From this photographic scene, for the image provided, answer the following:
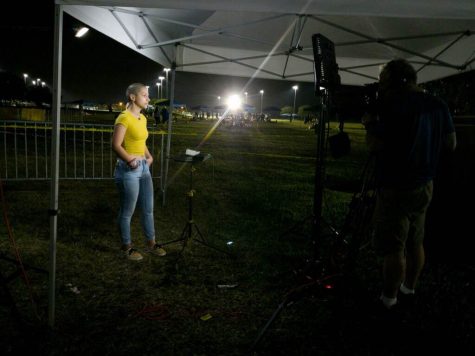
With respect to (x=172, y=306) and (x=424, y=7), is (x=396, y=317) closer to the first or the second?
(x=172, y=306)

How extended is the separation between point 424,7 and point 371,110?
0.85 m

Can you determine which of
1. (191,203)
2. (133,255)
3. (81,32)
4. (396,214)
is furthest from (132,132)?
(396,214)

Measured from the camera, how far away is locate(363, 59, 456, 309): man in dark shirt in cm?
278

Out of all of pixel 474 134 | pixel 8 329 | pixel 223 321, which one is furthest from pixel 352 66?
pixel 8 329

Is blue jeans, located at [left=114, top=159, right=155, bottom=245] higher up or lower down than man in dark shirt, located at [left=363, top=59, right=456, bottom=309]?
lower down

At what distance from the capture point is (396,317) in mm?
3371

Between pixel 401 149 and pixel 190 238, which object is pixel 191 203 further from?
pixel 401 149

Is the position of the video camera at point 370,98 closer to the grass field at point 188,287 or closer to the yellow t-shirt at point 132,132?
the grass field at point 188,287

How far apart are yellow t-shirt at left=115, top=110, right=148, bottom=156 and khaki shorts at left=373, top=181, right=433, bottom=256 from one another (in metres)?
2.63

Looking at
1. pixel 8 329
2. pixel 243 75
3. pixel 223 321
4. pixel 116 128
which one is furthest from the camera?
pixel 243 75

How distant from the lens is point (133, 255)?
4469 millimetres

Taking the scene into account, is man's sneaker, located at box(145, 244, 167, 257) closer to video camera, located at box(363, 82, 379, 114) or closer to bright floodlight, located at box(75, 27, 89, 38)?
bright floodlight, located at box(75, 27, 89, 38)

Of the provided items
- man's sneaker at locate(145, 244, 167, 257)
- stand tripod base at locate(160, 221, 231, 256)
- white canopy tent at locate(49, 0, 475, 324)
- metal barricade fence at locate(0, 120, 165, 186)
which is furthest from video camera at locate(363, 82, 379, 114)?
metal barricade fence at locate(0, 120, 165, 186)

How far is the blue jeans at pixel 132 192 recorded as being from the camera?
4.09 m
